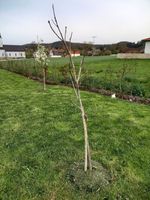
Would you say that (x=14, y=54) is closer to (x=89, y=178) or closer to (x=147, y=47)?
(x=147, y=47)

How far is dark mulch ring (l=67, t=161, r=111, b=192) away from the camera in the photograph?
4.13 metres

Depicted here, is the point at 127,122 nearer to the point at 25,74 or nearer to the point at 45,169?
the point at 45,169

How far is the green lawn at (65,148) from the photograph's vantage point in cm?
412

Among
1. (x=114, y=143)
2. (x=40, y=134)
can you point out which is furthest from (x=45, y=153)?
(x=114, y=143)

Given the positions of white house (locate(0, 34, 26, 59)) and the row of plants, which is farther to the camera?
white house (locate(0, 34, 26, 59))

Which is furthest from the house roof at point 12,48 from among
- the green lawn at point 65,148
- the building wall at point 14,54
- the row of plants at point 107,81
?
the green lawn at point 65,148

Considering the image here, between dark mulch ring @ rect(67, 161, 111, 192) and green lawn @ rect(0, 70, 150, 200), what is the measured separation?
0.10 meters

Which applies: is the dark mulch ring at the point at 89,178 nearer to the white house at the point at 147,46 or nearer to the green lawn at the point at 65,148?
the green lawn at the point at 65,148

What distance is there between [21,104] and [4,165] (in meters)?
5.06

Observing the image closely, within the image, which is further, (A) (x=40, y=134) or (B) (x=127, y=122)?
(B) (x=127, y=122)

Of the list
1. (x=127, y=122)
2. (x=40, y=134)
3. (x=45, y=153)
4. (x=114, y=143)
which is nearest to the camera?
(x=45, y=153)

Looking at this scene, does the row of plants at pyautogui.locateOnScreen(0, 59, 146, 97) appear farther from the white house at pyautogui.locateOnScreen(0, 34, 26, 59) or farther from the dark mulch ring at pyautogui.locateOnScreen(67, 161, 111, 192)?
the white house at pyautogui.locateOnScreen(0, 34, 26, 59)

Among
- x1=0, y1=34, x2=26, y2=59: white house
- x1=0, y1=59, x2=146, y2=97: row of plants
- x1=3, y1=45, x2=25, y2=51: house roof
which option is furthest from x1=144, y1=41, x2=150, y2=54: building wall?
x1=3, y1=45, x2=25, y2=51: house roof

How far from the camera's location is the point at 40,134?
6.40m
